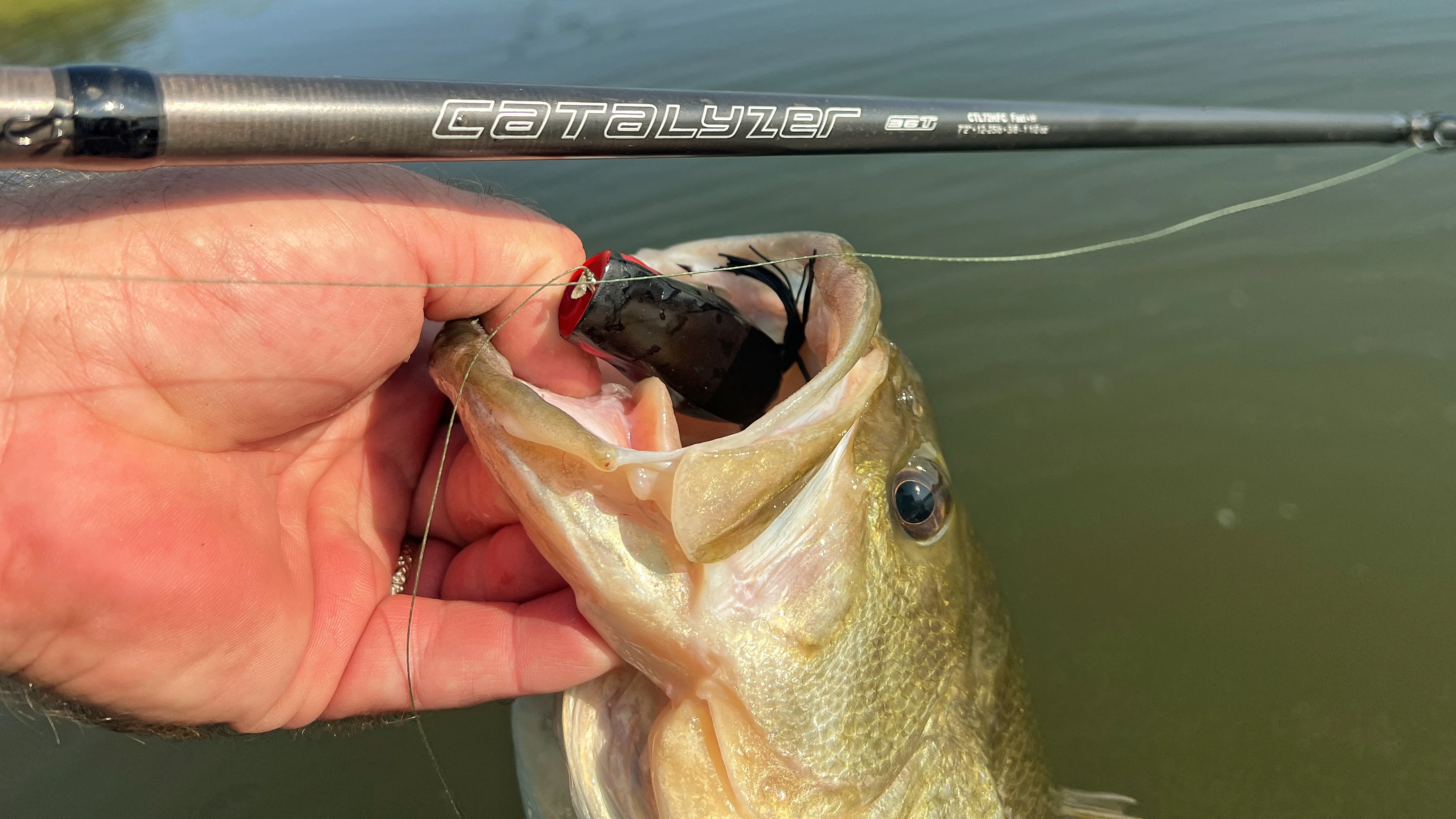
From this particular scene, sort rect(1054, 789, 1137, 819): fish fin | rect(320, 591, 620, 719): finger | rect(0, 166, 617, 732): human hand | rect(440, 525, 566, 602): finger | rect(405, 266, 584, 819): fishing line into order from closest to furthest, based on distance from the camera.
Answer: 1. rect(0, 166, 617, 732): human hand
2. rect(405, 266, 584, 819): fishing line
3. rect(320, 591, 620, 719): finger
4. rect(440, 525, 566, 602): finger
5. rect(1054, 789, 1137, 819): fish fin

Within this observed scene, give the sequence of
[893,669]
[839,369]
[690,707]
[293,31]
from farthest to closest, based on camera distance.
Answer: [293,31]
[893,669]
[690,707]
[839,369]

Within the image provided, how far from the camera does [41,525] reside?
1.14 meters

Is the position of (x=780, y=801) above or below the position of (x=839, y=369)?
below

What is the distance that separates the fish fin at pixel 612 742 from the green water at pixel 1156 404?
1.08 meters

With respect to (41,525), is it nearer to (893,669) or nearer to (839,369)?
(839,369)

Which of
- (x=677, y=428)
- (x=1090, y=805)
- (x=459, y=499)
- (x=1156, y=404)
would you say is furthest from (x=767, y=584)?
(x=1156, y=404)

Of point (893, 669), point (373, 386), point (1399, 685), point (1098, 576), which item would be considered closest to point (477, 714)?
point (373, 386)

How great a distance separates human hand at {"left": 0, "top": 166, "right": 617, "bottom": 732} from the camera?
118cm

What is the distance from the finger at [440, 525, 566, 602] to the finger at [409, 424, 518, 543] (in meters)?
0.05

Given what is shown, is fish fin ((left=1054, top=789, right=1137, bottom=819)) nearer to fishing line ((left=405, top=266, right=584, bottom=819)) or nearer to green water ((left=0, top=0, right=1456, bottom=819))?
green water ((left=0, top=0, right=1456, bottom=819))

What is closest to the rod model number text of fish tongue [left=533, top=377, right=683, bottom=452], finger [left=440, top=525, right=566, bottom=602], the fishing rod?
the fishing rod

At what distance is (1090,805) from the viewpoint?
2184mm

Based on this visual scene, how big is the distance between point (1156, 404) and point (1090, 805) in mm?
2000

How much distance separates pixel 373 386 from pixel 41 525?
2.06ft
